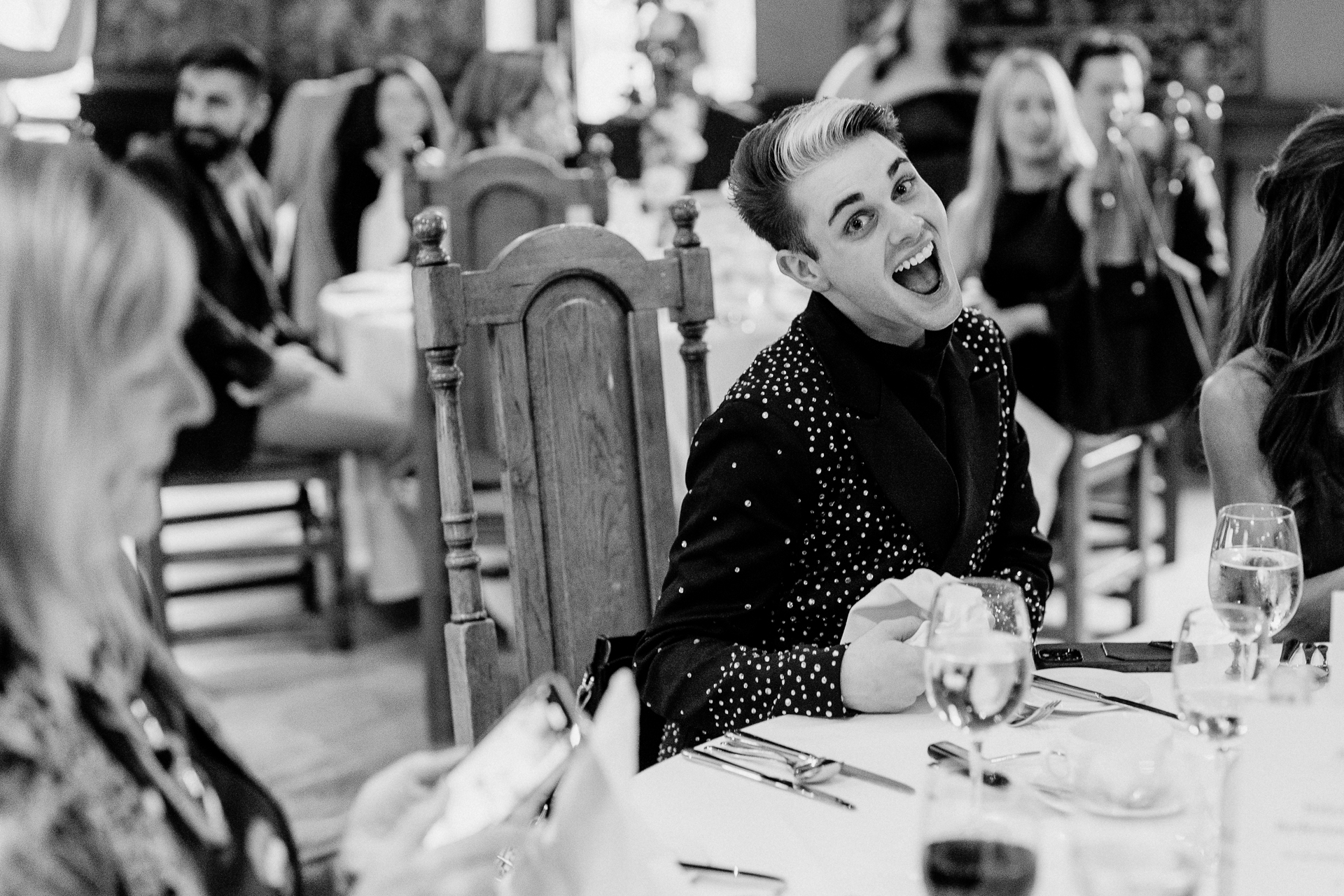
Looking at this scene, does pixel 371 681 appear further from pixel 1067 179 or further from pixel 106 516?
pixel 106 516

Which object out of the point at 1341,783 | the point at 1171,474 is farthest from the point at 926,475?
the point at 1171,474

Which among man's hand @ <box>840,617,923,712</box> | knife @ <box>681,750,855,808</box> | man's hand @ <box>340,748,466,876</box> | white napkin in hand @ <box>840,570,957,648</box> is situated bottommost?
knife @ <box>681,750,855,808</box>

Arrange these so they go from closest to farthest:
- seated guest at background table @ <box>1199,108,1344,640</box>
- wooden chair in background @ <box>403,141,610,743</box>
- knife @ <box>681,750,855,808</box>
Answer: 1. knife @ <box>681,750,855,808</box>
2. seated guest at background table @ <box>1199,108,1344,640</box>
3. wooden chair in background @ <box>403,141,610,743</box>

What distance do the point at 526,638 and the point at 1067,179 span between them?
2.54 meters

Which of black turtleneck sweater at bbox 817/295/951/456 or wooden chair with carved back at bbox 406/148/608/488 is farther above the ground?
wooden chair with carved back at bbox 406/148/608/488

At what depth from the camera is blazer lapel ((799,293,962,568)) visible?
1.71 m

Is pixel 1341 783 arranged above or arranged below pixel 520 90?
below

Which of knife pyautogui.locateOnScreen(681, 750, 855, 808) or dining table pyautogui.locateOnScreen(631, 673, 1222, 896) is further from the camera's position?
knife pyautogui.locateOnScreen(681, 750, 855, 808)

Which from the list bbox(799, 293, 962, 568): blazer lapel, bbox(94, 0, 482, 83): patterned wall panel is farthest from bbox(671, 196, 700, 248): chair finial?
bbox(94, 0, 482, 83): patterned wall panel

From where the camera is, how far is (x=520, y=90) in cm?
487

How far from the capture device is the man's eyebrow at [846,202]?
1.73 m

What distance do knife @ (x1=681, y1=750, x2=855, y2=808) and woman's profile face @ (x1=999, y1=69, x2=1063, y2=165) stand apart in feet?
9.51

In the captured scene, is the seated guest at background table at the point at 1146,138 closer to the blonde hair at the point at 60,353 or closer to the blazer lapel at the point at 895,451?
the blazer lapel at the point at 895,451

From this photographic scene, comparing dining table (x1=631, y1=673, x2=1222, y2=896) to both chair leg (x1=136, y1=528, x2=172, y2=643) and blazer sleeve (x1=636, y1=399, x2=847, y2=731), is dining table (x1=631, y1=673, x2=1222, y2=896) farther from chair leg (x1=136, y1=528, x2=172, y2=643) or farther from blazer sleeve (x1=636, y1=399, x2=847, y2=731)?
chair leg (x1=136, y1=528, x2=172, y2=643)
